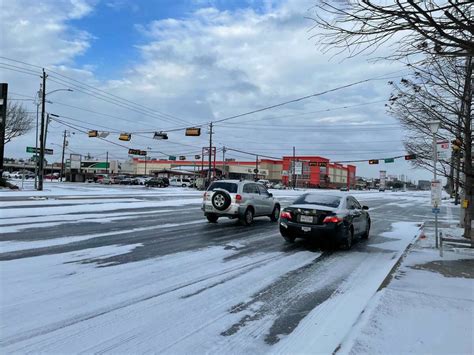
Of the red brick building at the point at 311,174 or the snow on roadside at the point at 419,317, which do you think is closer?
the snow on roadside at the point at 419,317

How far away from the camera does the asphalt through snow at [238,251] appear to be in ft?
17.9

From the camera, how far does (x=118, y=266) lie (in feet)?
25.0

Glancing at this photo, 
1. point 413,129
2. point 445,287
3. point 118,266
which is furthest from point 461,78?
point 118,266

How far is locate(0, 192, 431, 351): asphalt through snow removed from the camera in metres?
5.45

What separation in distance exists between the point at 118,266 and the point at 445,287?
5.63m

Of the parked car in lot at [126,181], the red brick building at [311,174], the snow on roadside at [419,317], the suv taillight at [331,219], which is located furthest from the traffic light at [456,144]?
the red brick building at [311,174]

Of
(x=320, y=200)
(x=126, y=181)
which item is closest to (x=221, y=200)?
(x=320, y=200)

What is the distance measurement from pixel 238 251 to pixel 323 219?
2.32 metres

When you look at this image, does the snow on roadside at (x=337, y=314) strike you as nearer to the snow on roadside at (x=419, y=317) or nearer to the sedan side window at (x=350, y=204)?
the snow on roadside at (x=419, y=317)

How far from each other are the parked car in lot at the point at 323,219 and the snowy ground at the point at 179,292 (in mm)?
402

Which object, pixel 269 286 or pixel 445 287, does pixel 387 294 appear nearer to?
pixel 445 287

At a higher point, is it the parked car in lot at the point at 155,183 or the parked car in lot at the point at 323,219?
the parked car in lot at the point at 155,183

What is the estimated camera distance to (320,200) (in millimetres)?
11523

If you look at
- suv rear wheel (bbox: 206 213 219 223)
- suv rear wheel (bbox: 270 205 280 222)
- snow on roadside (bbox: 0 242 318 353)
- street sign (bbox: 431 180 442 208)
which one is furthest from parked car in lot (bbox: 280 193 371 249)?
suv rear wheel (bbox: 270 205 280 222)
